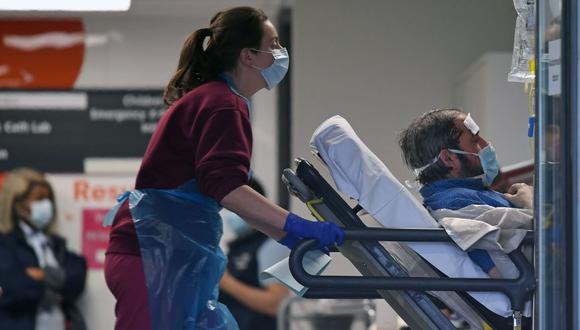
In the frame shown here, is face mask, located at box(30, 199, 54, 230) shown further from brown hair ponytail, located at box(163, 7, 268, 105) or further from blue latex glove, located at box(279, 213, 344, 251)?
blue latex glove, located at box(279, 213, 344, 251)

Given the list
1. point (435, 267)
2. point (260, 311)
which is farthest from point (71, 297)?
point (435, 267)

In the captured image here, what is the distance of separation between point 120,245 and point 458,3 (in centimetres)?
337

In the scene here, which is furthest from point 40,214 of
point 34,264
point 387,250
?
point 387,250

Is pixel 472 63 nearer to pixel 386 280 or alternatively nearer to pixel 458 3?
pixel 458 3

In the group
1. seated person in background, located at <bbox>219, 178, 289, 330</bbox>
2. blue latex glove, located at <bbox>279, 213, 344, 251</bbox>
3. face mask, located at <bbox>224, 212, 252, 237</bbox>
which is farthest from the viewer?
face mask, located at <bbox>224, 212, 252, 237</bbox>

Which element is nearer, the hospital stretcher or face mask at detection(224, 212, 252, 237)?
the hospital stretcher

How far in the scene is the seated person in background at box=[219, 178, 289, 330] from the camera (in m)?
6.01

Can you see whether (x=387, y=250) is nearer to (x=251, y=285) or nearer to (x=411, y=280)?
(x=411, y=280)

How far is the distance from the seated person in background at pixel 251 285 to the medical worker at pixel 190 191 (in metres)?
3.39

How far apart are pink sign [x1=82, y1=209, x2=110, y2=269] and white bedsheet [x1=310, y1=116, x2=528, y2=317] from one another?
4576mm

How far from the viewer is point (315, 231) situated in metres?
2.14

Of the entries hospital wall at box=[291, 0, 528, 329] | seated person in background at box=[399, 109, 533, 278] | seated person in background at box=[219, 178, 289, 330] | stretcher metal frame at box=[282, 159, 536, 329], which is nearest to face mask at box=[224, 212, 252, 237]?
seated person in background at box=[219, 178, 289, 330]

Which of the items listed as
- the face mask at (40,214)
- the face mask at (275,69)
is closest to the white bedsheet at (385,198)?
the face mask at (275,69)

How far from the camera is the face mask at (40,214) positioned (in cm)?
638
